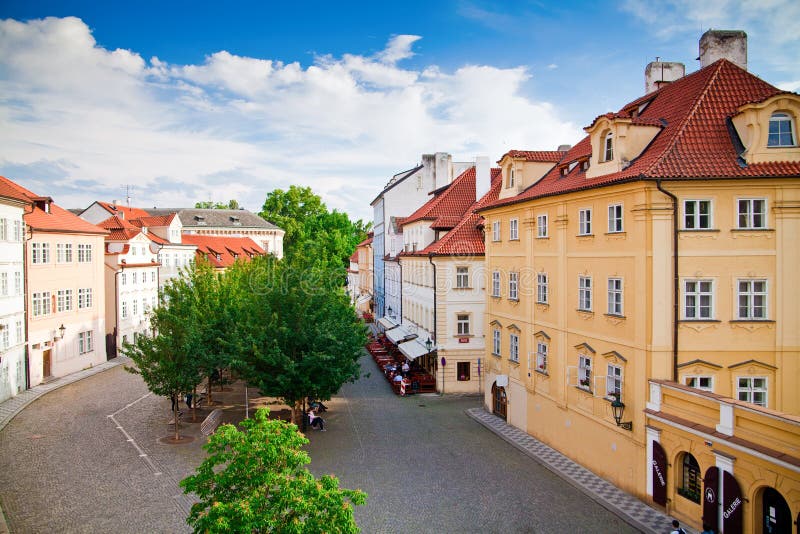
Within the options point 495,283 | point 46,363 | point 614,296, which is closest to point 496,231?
point 495,283

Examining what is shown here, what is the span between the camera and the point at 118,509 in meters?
16.9

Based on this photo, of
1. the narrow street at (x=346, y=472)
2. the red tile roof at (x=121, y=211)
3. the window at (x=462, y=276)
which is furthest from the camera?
the red tile roof at (x=121, y=211)

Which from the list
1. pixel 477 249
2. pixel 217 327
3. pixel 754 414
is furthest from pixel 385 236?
pixel 754 414

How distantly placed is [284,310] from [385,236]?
29546 mm

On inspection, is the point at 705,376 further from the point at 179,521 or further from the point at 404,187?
the point at 404,187

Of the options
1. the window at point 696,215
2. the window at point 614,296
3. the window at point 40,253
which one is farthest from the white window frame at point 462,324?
the window at point 40,253

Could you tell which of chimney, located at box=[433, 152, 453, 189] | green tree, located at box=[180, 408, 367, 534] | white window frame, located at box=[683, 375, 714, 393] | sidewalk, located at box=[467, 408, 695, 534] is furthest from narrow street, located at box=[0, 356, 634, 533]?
chimney, located at box=[433, 152, 453, 189]

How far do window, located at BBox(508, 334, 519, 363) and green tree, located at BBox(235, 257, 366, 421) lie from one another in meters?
6.58

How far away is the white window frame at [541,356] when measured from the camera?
23.1 metres

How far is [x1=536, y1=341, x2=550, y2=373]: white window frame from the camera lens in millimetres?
23094

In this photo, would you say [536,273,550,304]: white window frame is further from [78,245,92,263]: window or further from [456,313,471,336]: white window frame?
[78,245,92,263]: window

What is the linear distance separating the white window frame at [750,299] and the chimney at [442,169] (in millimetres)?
33591

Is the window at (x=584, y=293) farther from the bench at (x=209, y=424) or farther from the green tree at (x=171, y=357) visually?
the bench at (x=209, y=424)

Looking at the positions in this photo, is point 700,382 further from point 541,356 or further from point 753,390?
point 541,356
